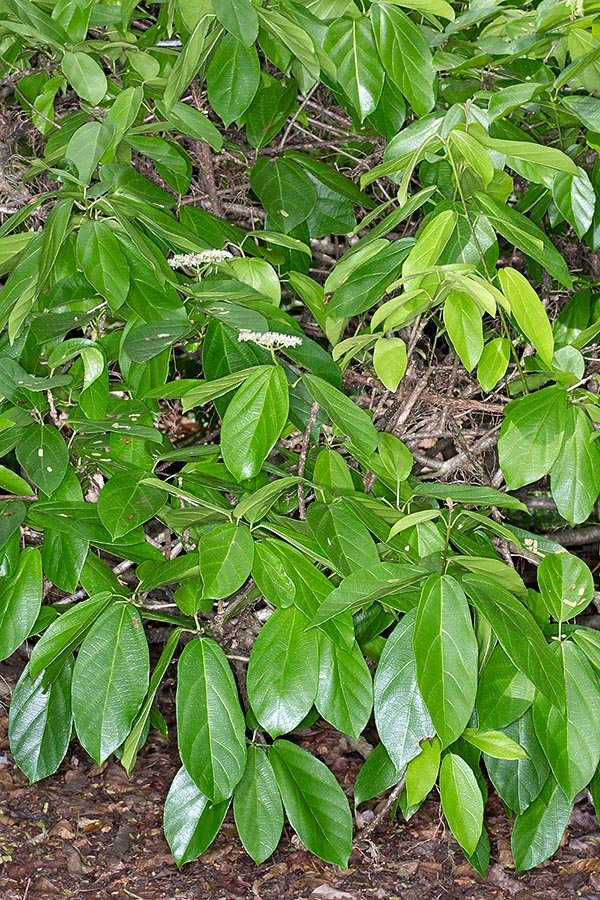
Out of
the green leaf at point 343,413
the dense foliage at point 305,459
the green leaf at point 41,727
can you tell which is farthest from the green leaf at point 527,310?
the green leaf at point 41,727

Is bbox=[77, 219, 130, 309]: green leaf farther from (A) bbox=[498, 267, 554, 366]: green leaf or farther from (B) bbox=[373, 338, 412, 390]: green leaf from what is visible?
(A) bbox=[498, 267, 554, 366]: green leaf

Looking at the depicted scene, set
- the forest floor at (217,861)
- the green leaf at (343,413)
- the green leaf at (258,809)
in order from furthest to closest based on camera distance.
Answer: the forest floor at (217,861), the green leaf at (258,809), the green leaf at (343,413)

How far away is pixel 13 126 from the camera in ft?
6.33

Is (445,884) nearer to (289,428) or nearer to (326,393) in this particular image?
(289,428)

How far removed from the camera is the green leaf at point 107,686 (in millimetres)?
1136

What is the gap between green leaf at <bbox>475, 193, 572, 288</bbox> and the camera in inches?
43.3

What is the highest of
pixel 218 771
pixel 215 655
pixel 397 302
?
pixel 397 302

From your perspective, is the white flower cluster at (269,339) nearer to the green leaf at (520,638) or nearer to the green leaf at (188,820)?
the green leaf at (520,638)

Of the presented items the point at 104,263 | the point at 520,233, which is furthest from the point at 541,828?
the point at 104,263

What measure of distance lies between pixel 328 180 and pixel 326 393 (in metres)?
0.69

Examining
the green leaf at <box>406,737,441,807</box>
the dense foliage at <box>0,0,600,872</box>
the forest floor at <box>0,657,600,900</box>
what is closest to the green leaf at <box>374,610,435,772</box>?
the dense foliage at <box>0,0,600,872</box>

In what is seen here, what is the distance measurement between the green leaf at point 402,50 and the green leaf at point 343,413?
0.50 metres

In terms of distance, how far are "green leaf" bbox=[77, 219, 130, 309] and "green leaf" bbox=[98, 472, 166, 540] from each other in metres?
0.22

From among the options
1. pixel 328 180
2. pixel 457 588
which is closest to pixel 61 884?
pixel 457 588
